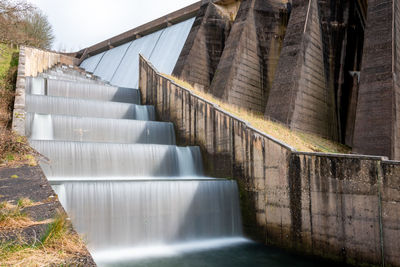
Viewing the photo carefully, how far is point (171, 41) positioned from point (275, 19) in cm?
899

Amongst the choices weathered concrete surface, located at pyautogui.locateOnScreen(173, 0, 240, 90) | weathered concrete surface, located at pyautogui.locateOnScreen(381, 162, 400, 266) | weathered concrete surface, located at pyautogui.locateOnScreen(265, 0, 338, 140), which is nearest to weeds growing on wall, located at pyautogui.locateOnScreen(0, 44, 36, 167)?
weathered concrete surface, located at pyautogui.locateOnScreen(381, 162, 400, 266)

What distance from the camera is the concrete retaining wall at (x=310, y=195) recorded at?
20.4ft

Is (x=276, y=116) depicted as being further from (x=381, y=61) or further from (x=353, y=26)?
(x=353, y=26)

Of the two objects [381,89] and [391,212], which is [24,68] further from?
[391,212]

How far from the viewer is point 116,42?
3466 centimetres

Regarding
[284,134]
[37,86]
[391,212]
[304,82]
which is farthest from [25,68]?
[391,212]

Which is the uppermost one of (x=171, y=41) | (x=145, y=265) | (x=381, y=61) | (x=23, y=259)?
(x=171, y=41)

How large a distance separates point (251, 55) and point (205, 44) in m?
4.16

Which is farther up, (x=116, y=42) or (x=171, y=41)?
(x=116, y=42)

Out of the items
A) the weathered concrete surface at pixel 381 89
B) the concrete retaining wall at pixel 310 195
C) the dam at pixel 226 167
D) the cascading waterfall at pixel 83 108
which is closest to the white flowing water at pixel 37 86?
the dam at pixel 226 167

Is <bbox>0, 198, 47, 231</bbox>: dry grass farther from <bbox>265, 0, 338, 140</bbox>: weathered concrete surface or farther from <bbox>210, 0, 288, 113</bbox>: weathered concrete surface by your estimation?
<bbox>210, 0, 288, 113</bbox>: weathered concrete surface

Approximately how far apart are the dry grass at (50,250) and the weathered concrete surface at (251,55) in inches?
600

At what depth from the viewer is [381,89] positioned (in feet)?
41.9

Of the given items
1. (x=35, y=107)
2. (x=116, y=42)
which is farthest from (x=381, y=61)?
(x=116, y=42)
